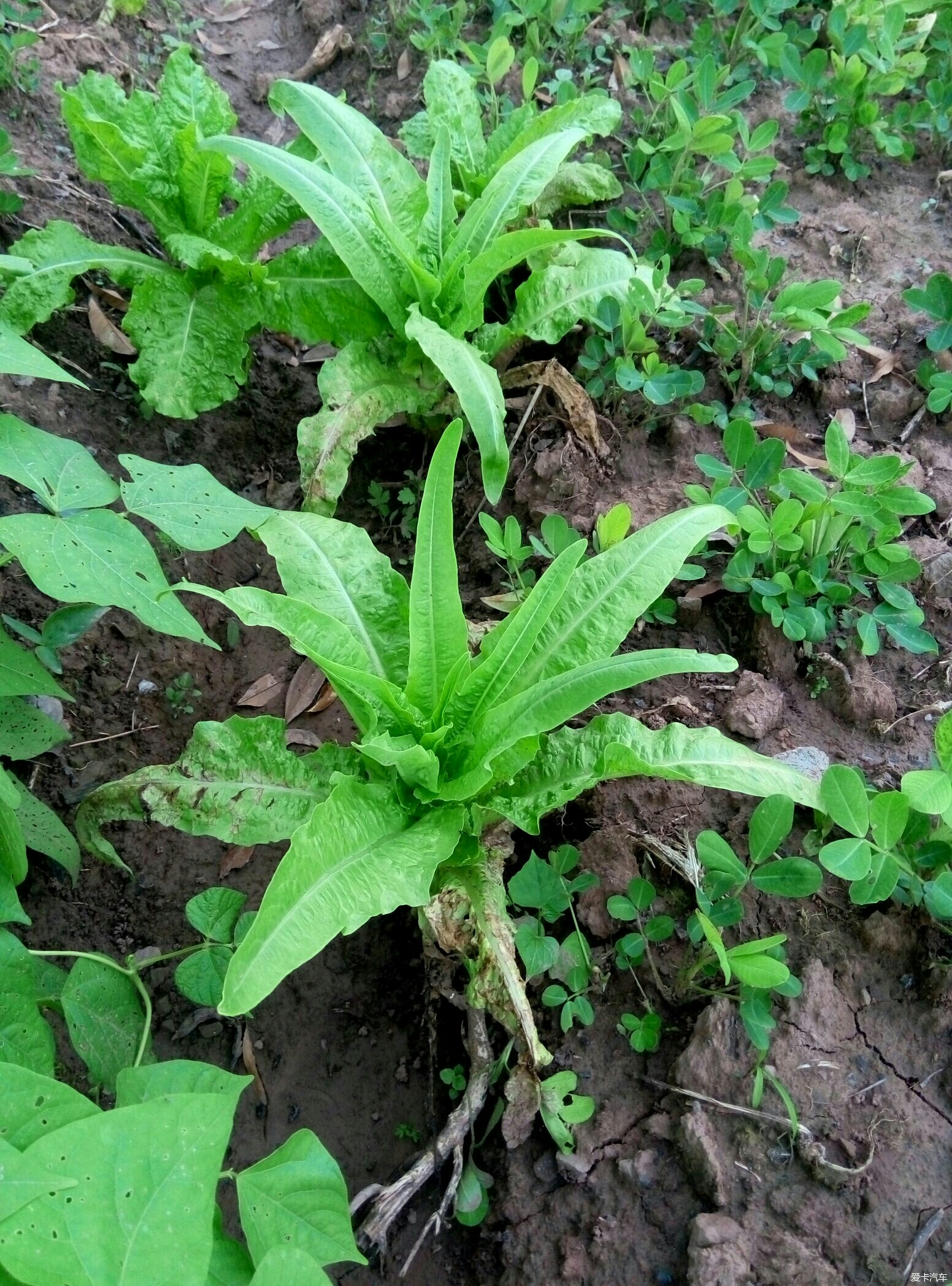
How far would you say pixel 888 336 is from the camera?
103 inches

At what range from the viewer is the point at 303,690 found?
98.0 inches

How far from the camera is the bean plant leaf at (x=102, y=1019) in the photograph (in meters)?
1.59

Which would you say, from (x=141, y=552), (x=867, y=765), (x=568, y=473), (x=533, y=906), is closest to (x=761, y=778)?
(x=867, y=765)

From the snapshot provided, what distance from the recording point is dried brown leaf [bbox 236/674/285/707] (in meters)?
2.46

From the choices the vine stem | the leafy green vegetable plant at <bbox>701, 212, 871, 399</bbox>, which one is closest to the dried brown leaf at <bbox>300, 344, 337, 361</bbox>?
the leafy green vegetable plant at <bbox>701, 212, 871, 399</bbox>

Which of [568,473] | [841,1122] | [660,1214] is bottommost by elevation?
[660,1214]

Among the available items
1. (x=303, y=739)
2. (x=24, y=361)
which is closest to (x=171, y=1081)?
(x=303, y=739)

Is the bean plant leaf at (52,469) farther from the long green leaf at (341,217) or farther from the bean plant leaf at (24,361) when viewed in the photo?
the long green leaf at (341,217)

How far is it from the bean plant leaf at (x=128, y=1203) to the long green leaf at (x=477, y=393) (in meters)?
1.62

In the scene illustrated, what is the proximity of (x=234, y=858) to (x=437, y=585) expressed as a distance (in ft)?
3.36

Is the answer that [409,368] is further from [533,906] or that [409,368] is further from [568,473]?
[533,906]

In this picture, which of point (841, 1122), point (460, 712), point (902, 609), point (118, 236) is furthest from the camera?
point (118, 236)

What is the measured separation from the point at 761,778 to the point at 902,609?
0.68 metres

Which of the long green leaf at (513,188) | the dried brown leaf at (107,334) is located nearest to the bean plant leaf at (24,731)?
the dried brown leaf at (107,334)
